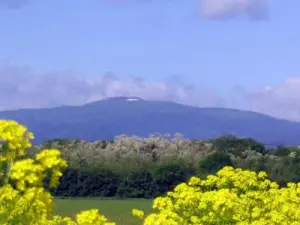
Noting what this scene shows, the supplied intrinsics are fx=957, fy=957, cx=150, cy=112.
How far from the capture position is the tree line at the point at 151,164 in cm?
3906

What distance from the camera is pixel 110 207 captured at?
34.3 meters

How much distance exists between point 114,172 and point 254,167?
6.53 metres

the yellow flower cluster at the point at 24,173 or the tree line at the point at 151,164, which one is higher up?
the yellow flower cluster at the point at 24,173

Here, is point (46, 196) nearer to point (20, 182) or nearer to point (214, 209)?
point (20, 182)

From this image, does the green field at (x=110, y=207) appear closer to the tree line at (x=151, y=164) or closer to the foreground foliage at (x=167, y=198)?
the tree line at (x=151, y=164)

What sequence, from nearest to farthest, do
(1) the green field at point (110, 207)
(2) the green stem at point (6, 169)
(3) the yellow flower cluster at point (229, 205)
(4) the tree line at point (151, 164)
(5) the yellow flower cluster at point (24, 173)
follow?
(5) the yellow flower cluster at point (24, 173), (2) the green stem at point (6, 169), (3) the yellow flower cluster at point (229, 205), (1) the green field at point (110, 207), (4) the tree line at point (151, 164)

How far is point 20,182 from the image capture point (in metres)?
6.12

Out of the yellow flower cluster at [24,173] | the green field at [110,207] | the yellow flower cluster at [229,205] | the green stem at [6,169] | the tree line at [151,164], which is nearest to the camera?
the yellow flower cluster at [24,173]

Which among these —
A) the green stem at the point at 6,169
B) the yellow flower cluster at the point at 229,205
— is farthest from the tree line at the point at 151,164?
the green stem at the point at 6,169

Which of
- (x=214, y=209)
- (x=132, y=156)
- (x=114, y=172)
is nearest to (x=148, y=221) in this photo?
(x=214, y=209)

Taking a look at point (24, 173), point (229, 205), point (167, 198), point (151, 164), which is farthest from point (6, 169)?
point (151, 164)

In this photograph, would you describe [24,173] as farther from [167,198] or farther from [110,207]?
[110,207]

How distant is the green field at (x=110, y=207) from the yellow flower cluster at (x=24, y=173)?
20612mm

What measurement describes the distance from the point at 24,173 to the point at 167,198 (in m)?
3.63
